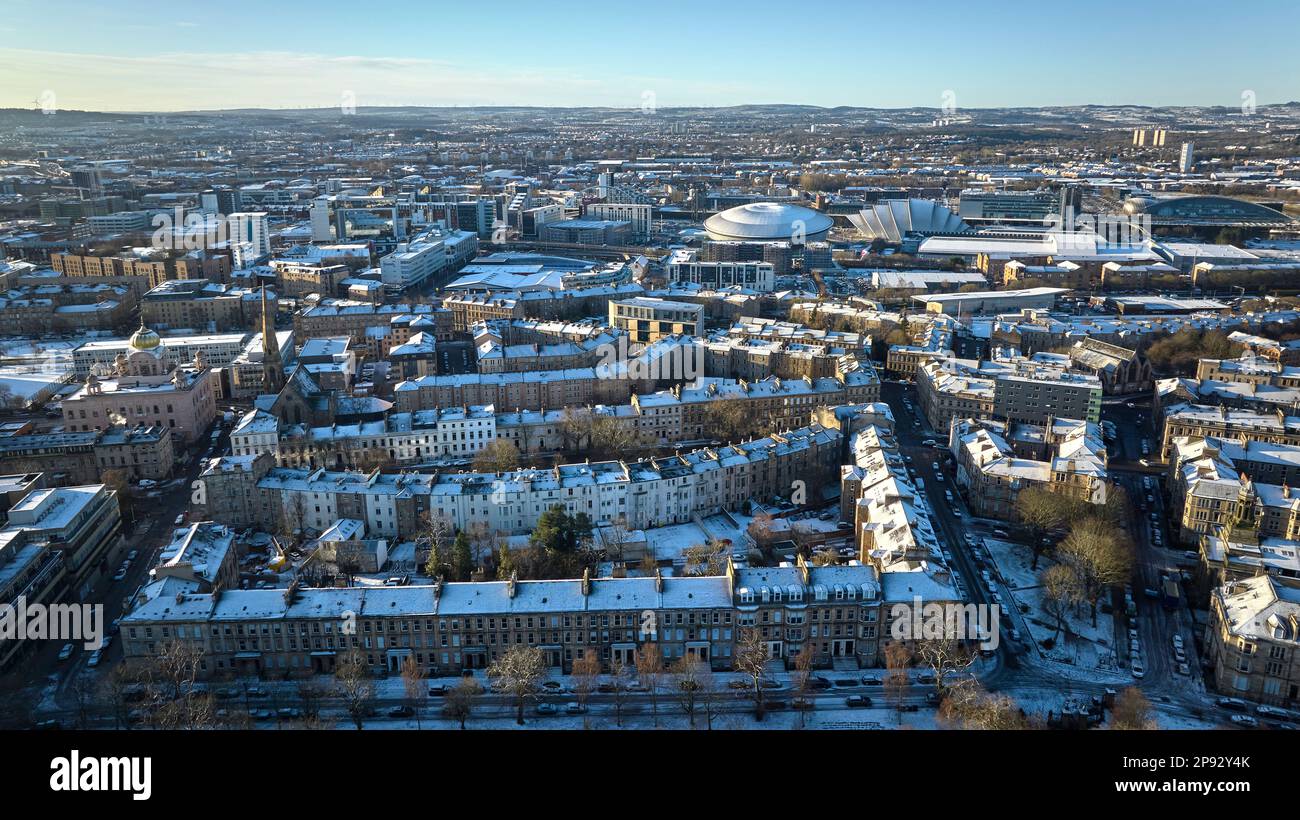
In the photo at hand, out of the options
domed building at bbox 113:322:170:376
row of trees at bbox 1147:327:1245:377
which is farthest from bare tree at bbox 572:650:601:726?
row of trees at bbox 1147:327:1245:377

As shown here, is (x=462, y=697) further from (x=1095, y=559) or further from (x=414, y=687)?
(x=1095, y=559)

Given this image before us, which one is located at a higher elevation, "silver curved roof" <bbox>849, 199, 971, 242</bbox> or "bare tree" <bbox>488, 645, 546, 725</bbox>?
"silver curved roof" <bbox>849, 199, 971, 242</bbox>

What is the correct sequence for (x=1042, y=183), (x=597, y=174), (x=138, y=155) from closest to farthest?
(x=1042, y=183) → (x=597, y=174) → (x=138, y=155)

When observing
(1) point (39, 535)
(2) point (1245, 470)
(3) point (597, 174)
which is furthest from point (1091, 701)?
(3) point (597, 174)

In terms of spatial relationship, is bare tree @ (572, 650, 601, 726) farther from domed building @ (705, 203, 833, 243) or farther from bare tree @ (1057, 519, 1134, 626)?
domed building @ (705, 203, 833, 243)

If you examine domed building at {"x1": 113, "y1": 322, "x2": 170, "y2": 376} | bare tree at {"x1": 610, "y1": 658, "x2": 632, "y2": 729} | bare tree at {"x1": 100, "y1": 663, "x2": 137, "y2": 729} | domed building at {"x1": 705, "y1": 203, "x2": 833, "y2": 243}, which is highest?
domed building at {"x1": 705, "y1": 203, "x2": 833, "y2": 243}

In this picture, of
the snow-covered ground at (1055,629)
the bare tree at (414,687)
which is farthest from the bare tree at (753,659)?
the bare tree at (414,687)

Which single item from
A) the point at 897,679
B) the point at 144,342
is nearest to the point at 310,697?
the point at 897,679

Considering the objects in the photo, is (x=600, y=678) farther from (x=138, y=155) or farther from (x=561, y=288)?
(x=138, y=155)
